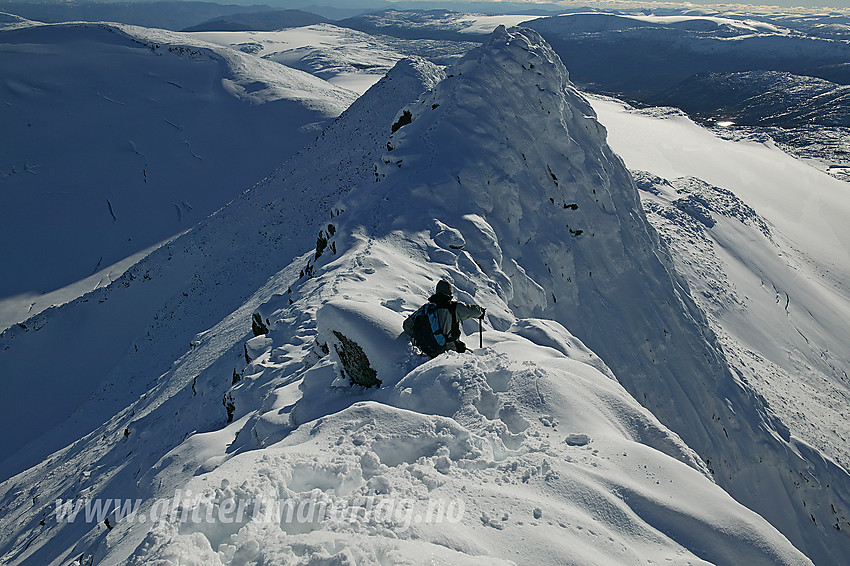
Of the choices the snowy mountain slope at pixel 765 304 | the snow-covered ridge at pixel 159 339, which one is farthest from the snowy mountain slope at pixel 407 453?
the snowy mountain slope at pixel 765 304

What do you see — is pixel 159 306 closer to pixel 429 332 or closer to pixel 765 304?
pixel 429 332

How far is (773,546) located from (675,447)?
2052mm

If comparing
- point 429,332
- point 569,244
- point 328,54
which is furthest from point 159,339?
point 328,54

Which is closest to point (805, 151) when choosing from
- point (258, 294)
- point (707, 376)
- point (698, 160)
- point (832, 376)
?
point (698, 160)

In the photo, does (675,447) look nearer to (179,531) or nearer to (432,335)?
(432,335)

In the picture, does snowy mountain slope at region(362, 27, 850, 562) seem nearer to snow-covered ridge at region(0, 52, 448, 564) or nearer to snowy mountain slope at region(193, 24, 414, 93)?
snow-covered ridge at region(0, 52, 448, 564)

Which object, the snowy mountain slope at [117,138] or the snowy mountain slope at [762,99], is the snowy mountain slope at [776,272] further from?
the snowy mountain slope at [762,99]

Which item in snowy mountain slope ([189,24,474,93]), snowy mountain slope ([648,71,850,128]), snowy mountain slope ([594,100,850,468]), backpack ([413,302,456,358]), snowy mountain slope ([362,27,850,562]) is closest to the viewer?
backpack ([413,302,456,358])

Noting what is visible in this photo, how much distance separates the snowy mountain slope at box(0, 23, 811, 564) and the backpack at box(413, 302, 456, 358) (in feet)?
0.99

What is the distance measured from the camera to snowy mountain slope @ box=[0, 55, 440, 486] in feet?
70.0

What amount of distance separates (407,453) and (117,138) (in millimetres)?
54329

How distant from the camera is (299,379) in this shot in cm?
836

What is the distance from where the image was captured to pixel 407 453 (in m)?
5.29

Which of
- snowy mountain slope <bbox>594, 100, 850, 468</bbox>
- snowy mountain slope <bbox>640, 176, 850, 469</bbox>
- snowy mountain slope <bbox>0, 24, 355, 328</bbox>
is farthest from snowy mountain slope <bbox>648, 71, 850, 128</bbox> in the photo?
snowy mountain slope <bbox>0, 24, 355, 328</bbox>
